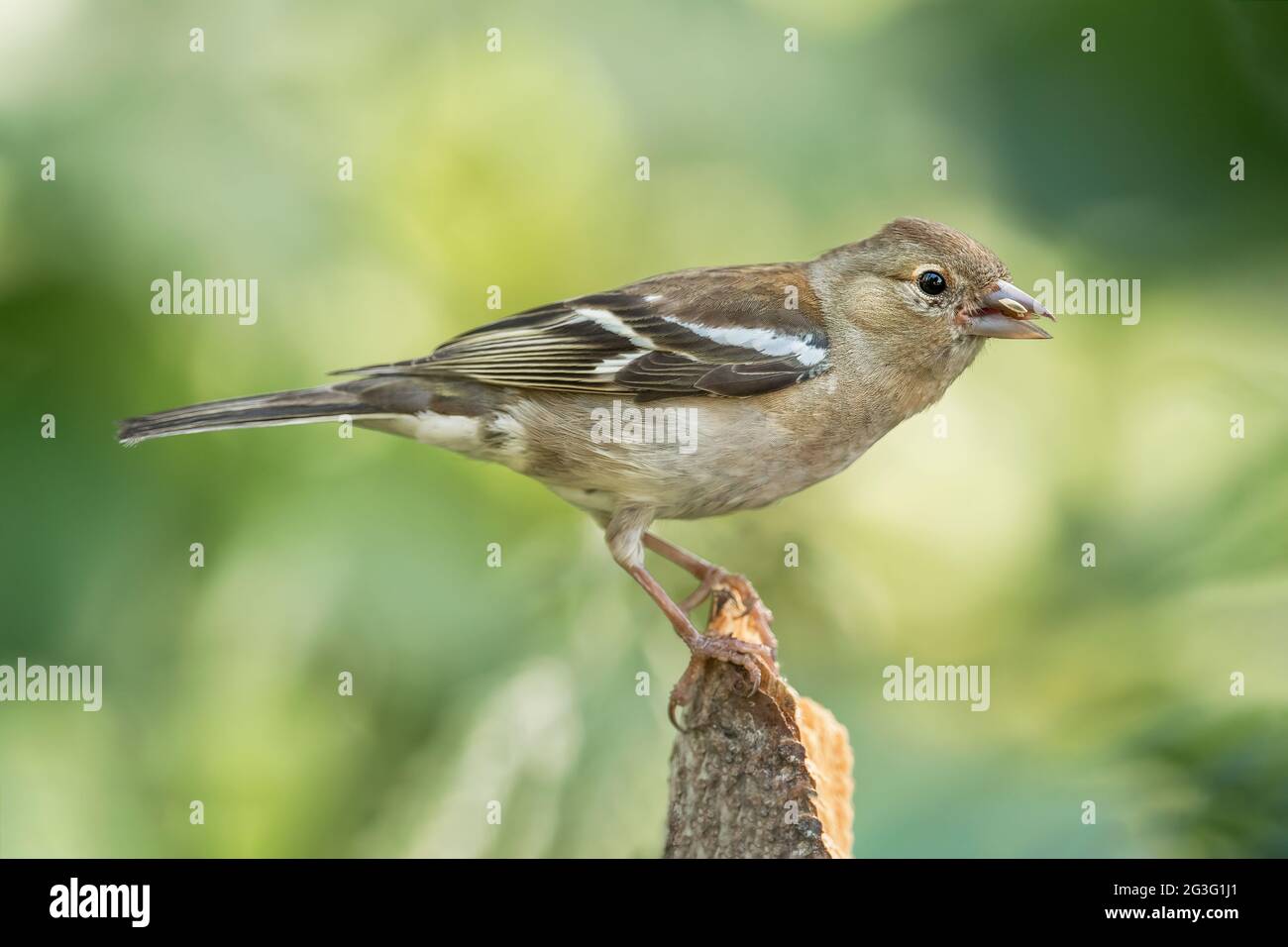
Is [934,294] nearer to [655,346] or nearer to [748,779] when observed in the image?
[655,346]

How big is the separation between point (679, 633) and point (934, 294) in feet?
5.17

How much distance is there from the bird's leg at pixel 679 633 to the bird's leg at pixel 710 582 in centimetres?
32

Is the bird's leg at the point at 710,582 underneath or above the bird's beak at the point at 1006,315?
underneath

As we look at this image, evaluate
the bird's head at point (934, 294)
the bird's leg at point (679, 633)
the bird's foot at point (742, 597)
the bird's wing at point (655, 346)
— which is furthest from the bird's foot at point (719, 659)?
the bird's head at point (934, 294)

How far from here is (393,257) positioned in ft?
18.0

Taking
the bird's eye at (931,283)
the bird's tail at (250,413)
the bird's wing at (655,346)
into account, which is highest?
the bird's eye at (931,283)

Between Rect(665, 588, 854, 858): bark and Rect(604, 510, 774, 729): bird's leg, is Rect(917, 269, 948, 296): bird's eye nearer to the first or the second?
Rect(604, 510, 774, 729): bird's leg

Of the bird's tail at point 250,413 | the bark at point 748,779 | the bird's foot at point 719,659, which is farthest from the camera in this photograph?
the bird's tail at point 250,413

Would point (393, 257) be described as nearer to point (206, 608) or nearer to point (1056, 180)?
point (206, 608)

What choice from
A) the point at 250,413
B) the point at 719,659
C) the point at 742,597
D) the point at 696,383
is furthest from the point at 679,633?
the point at 250,413

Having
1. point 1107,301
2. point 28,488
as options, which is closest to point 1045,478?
point 1107,301

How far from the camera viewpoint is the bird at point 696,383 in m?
4.65

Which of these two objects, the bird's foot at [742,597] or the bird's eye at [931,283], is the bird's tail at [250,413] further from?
the bird's eye at [931,283]

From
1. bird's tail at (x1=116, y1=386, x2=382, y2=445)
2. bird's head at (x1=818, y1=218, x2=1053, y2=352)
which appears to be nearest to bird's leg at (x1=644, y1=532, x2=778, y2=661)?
bird's head at (x1=818, y1=218, x2=1053, y2=352)
